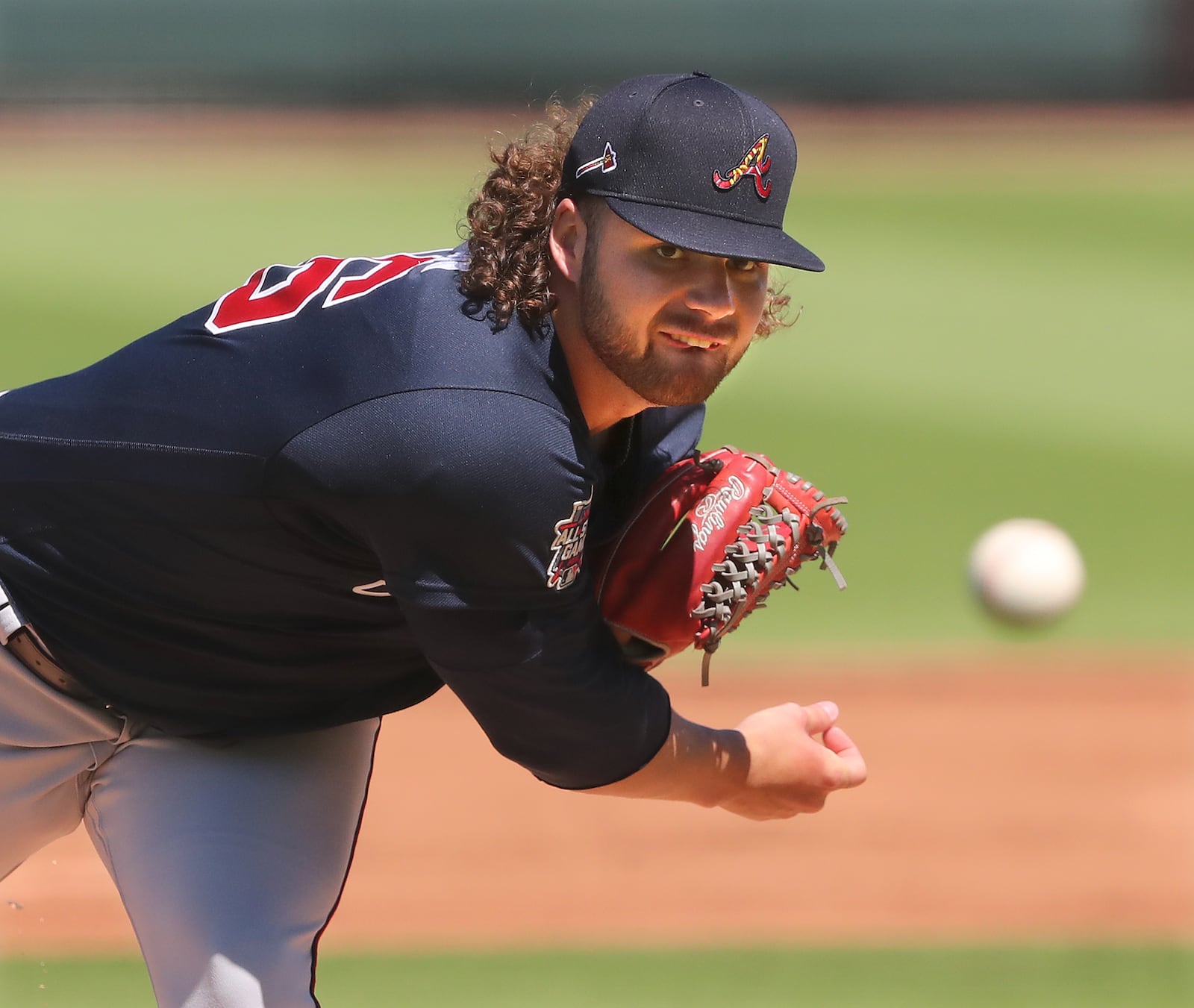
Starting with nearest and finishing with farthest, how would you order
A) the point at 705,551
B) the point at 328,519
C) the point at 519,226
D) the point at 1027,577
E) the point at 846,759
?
the point at 328,519
the point at 519,226
the point at 705,551
the point at 846,759
the point at 1027,577

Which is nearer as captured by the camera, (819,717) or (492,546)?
(492,546)

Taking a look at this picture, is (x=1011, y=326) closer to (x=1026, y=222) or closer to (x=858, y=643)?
(x=1026, y=222)

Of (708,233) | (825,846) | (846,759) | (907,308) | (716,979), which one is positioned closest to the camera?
(708,233)

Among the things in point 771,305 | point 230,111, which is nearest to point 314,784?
point 771,305

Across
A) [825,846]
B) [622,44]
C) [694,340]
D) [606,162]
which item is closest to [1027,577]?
[825,846]

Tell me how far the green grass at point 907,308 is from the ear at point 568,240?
2.95 m

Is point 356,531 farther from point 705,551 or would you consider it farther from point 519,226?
point 705,551

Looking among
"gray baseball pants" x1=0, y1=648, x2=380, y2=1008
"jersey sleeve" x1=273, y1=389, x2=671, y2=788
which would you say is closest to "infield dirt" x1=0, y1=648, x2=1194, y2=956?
"gray baseball pants" x1=0, y1=648, x2=380, y2=1008

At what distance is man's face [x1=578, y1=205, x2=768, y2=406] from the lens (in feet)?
7.30

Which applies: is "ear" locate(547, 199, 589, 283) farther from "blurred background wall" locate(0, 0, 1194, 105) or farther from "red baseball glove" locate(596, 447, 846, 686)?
"blurred background wall" locate(0, 0, 1194, 105)

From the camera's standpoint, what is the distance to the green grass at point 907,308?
7477 millimetres

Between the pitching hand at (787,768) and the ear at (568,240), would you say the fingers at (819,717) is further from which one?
the ear at (568,240)

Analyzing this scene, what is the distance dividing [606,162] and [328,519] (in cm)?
67

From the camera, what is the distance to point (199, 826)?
2.52 metres
